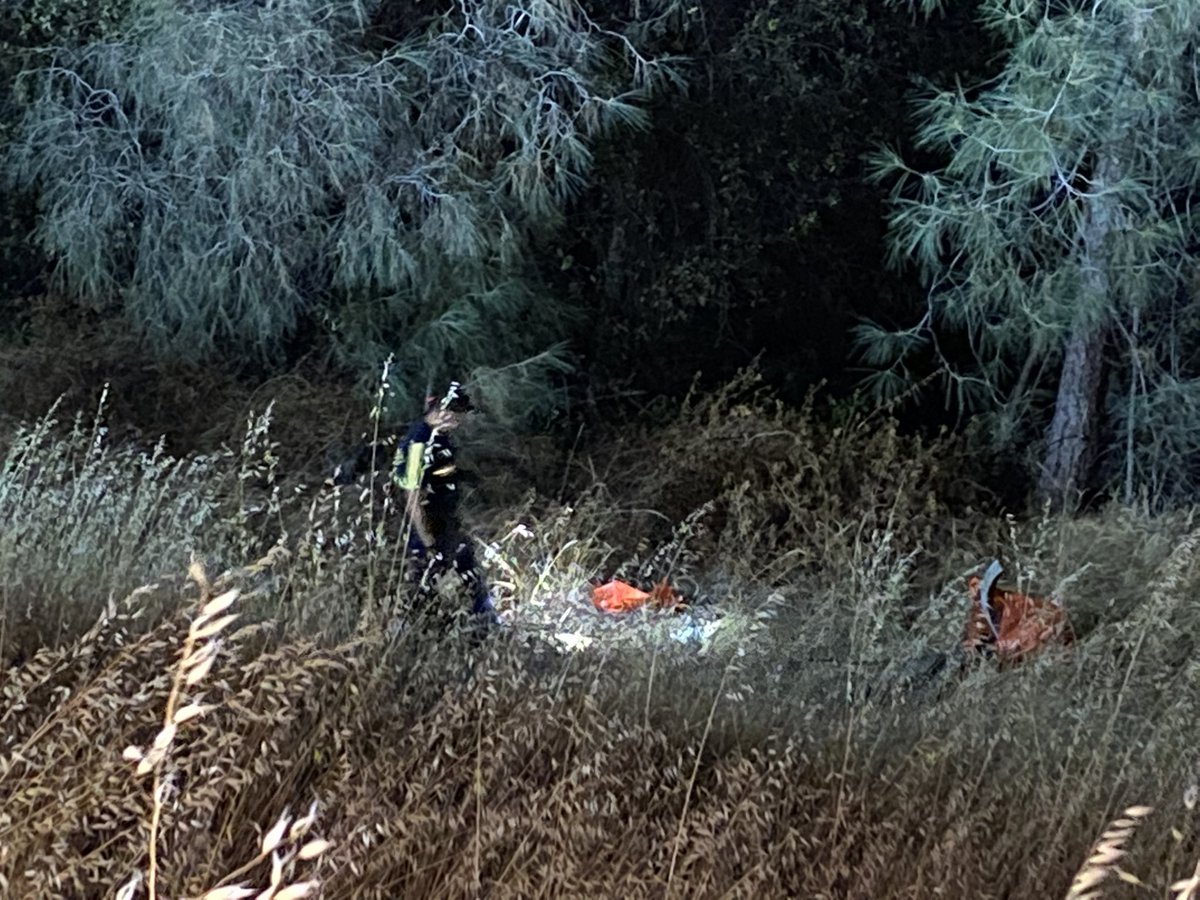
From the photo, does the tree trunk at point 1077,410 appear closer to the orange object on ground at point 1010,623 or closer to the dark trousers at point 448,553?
the orange object on ground at point 1010,623

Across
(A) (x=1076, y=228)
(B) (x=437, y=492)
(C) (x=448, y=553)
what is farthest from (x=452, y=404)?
(A) (x=1076, y=228)

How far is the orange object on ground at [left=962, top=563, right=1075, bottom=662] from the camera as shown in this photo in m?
4.27

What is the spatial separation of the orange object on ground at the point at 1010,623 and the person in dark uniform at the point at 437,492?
1588 mm

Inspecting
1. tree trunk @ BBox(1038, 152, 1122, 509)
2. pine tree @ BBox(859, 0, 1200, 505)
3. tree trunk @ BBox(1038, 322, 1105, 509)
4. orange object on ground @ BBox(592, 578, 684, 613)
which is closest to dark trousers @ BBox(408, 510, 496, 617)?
orange object on ground @ BBox(592, 578, 684, 613)

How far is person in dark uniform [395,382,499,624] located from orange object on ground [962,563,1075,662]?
1.59 m

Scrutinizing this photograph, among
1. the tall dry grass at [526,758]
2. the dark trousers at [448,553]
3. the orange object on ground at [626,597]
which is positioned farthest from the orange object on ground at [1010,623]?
the dark trousers at [448,553]

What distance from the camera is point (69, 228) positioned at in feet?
22.0

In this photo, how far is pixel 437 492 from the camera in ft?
13.9

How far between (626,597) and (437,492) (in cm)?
127

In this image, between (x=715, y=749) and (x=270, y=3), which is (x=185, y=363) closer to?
(x=270, y=3)

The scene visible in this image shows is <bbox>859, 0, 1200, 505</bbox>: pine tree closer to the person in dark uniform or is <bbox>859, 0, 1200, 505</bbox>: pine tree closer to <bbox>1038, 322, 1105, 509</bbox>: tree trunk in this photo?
<bbox>1038, 322, 1105, 509</bbox>: tree trunk

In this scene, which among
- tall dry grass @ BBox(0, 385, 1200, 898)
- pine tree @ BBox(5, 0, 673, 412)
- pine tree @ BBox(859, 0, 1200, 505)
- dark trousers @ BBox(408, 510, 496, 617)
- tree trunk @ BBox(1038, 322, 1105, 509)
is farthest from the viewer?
tree trunk @ BBox(1038, 322, 1105, 509)

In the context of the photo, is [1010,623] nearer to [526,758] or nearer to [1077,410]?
[526,758]

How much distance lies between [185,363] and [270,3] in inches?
75.8
